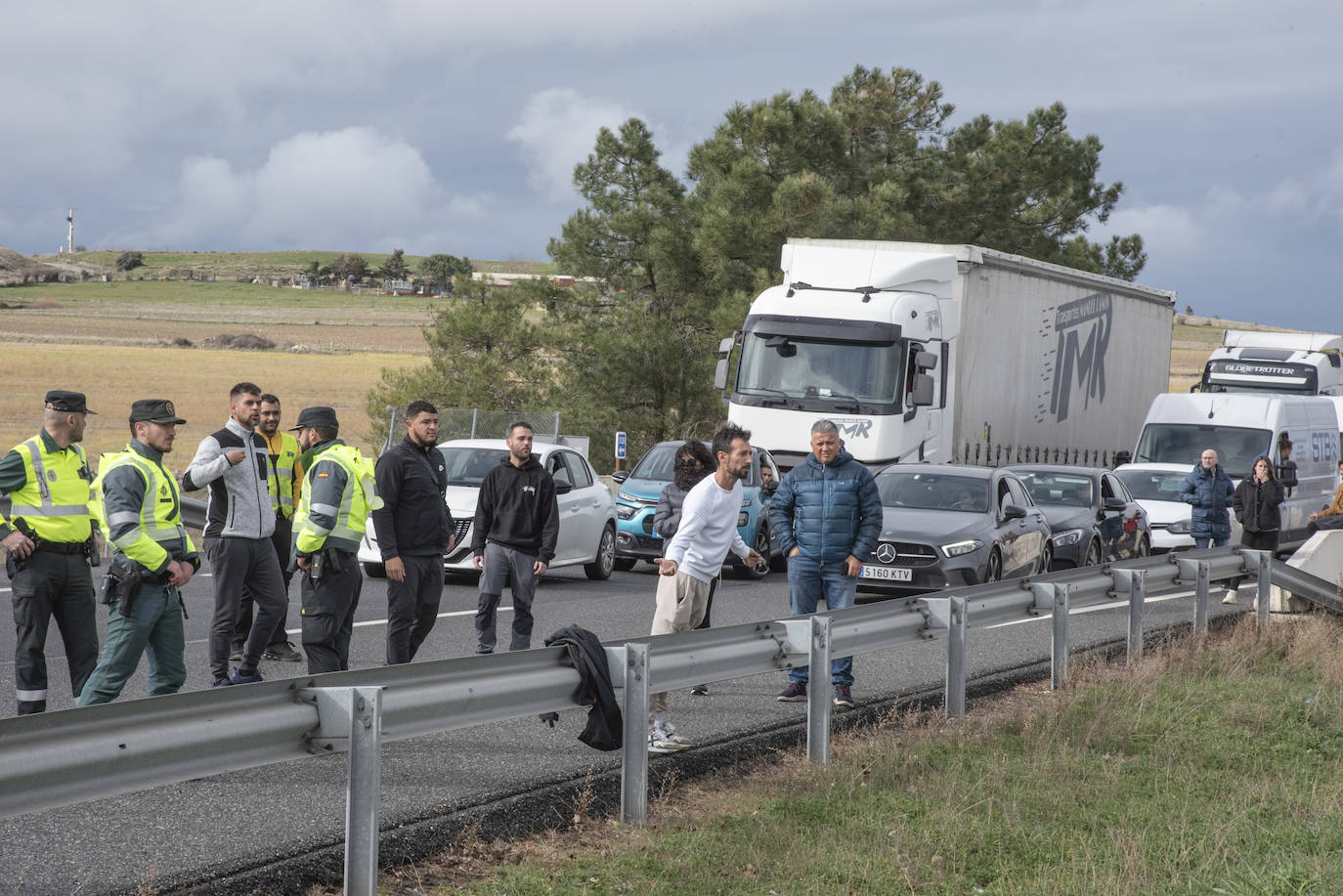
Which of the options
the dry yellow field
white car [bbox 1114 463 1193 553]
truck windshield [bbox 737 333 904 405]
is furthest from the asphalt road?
the dry yellow field

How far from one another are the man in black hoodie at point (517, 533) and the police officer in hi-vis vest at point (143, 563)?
283 centimetres

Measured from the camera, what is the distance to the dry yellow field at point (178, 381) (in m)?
46.9

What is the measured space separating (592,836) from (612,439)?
25.9m

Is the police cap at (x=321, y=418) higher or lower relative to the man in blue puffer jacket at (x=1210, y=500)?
higher

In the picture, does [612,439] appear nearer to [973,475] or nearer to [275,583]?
[973,475]

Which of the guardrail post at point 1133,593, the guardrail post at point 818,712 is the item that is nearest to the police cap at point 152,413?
the guardrail post at point 818,712

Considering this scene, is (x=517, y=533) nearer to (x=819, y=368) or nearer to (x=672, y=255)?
(x=819, y=368)

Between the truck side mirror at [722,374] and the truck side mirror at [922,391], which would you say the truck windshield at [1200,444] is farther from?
the truck side mirror at [722,374]

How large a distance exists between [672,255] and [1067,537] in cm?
1796

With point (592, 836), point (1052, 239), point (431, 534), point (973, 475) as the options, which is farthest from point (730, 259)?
point (592, 836)

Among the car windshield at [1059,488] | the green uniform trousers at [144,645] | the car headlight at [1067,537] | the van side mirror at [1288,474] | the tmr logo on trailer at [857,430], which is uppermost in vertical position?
the tmr logo on trailer at [857,430]

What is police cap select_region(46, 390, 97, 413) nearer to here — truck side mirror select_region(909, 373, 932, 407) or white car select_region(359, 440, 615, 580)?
white car select_region(359, 440, 615, 580)

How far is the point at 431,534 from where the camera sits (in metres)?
8.60

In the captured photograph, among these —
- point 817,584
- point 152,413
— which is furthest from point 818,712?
point 152,413
